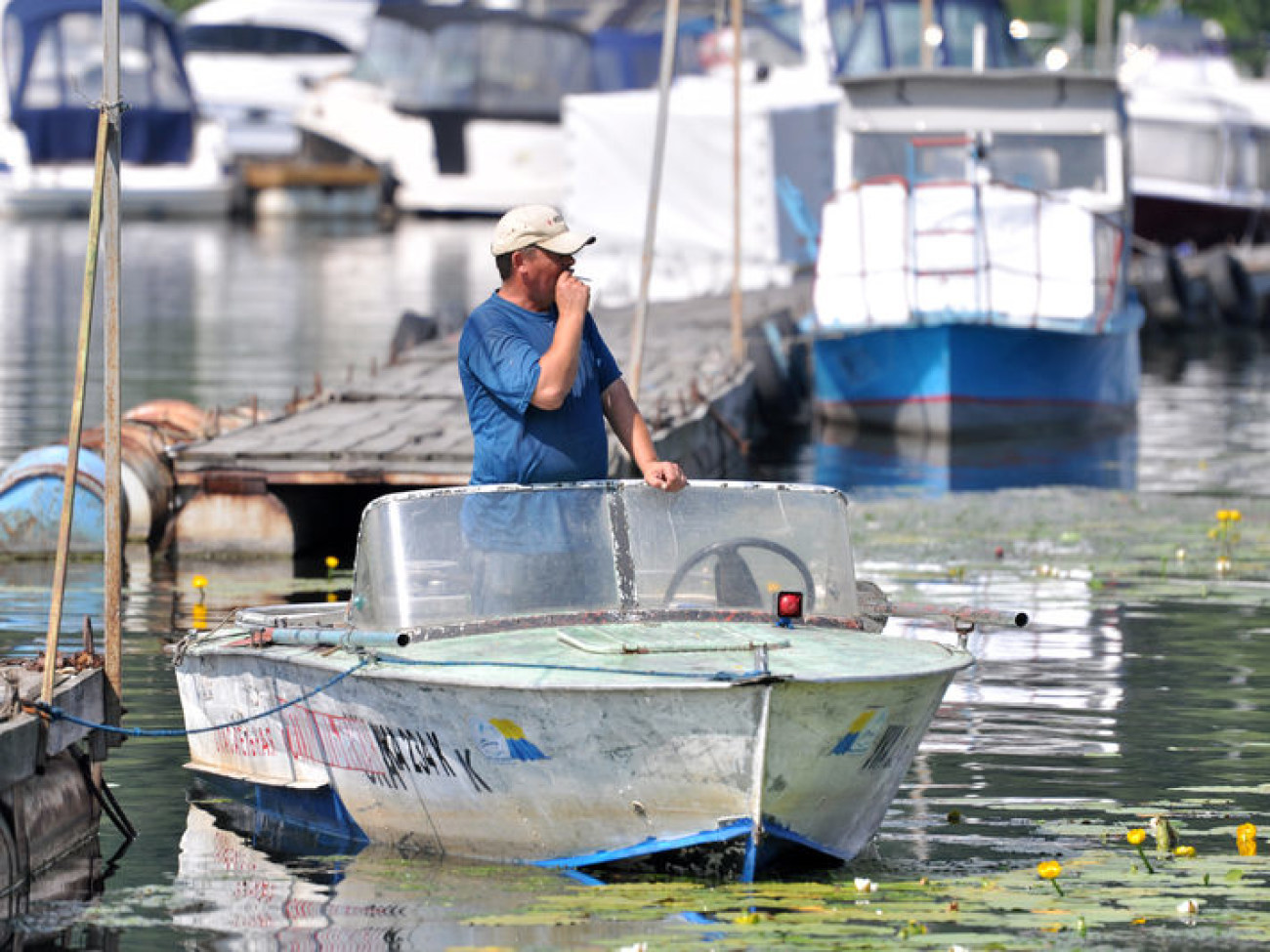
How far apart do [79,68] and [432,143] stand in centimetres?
927

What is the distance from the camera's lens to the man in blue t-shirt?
9070 mm

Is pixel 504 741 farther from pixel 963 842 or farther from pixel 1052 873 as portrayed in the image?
pixel 963 842

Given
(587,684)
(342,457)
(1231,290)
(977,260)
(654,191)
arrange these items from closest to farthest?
(587,684) < (342,457) < (654,191) < (977,260) < (1231,290)

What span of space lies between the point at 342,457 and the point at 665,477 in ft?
26.2

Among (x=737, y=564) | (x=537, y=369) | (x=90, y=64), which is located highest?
(x=90, y=64)

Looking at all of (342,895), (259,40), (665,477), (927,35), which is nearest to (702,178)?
(927,35)

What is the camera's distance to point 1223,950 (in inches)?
313

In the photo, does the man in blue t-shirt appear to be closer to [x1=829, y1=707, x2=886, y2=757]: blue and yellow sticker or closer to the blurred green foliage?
[x1=829, y1=707, x2=886, y2=757]: blue and yellow sticker

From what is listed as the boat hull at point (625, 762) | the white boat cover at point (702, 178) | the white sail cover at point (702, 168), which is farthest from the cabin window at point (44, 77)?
the boat hull at point (625, 762)

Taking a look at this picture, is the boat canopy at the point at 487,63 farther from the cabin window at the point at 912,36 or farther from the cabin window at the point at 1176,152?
the cabin window at the point at 912,36

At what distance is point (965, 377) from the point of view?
25.3 m

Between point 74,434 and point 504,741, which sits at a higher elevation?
point 74,434

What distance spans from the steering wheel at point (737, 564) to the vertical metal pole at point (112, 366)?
209 cm

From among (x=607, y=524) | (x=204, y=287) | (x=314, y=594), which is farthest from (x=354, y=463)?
(x=204, y=287)
